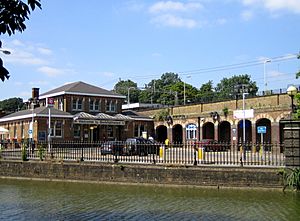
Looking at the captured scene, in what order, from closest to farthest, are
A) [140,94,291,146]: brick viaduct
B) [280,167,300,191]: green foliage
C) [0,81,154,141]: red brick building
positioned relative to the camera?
[280,167,300,191]: green foliage → [140,94,291,146]: brick viaduct → [0,81,154,141]: red brick building

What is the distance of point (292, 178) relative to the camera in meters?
17.0

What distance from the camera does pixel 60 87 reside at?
58844 millimetres

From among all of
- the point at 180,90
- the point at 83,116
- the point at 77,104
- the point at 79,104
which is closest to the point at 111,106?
the point at 79,104

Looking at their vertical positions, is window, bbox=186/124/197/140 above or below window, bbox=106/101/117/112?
below

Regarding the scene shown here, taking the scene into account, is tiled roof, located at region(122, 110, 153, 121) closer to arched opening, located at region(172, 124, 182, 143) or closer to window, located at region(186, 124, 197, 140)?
arched opening, located at region(172, 124, 182, 143)

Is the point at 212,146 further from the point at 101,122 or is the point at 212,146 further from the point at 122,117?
the point at 122,117

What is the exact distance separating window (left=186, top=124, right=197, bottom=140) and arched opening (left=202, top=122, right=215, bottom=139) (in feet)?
3.85

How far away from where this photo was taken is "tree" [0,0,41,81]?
→ 557cm

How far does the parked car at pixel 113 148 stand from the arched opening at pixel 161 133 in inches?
1366

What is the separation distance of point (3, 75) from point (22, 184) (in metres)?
17.0

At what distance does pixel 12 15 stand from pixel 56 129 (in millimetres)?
45074

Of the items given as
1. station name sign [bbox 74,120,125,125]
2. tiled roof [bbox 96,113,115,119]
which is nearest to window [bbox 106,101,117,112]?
tiled roof [bbox 96,113,115,119]

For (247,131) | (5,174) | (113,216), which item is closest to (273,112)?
(247,131)

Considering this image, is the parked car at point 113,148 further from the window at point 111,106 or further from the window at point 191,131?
the window at point 111,106
